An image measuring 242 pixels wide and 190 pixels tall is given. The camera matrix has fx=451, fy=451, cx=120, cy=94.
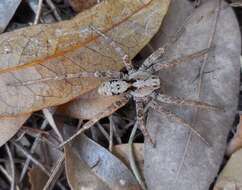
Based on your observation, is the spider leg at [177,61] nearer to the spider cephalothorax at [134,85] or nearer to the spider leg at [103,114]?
the spider cephalothorax at [134,85]

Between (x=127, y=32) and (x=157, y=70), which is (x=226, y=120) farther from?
(x=127, y=32)

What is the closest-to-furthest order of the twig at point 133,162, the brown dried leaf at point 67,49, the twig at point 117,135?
the brown dried leaf at point 67,49 < the twig at point 133,162 < the twig at point 117,135

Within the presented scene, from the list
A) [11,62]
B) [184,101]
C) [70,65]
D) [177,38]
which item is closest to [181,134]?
[184,101]

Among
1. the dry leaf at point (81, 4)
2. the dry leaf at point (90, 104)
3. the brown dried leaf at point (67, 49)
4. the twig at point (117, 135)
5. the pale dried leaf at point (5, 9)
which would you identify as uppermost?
the pale dried leaf at point (5, 9)

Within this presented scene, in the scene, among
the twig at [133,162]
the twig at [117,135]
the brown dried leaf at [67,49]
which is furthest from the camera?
the twig at [117,135]

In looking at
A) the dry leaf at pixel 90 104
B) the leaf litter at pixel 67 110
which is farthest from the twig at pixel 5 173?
the dry leaf at pixel 90 104

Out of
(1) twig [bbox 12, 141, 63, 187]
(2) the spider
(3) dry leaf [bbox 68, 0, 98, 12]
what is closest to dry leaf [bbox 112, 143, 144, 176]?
(2) the spider

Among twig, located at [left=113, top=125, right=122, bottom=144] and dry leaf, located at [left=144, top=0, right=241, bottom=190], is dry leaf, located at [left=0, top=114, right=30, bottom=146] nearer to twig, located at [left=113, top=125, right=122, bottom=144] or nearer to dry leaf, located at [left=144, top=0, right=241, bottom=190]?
twig, located at [left=113, top=125, right=122, bottom=144]
